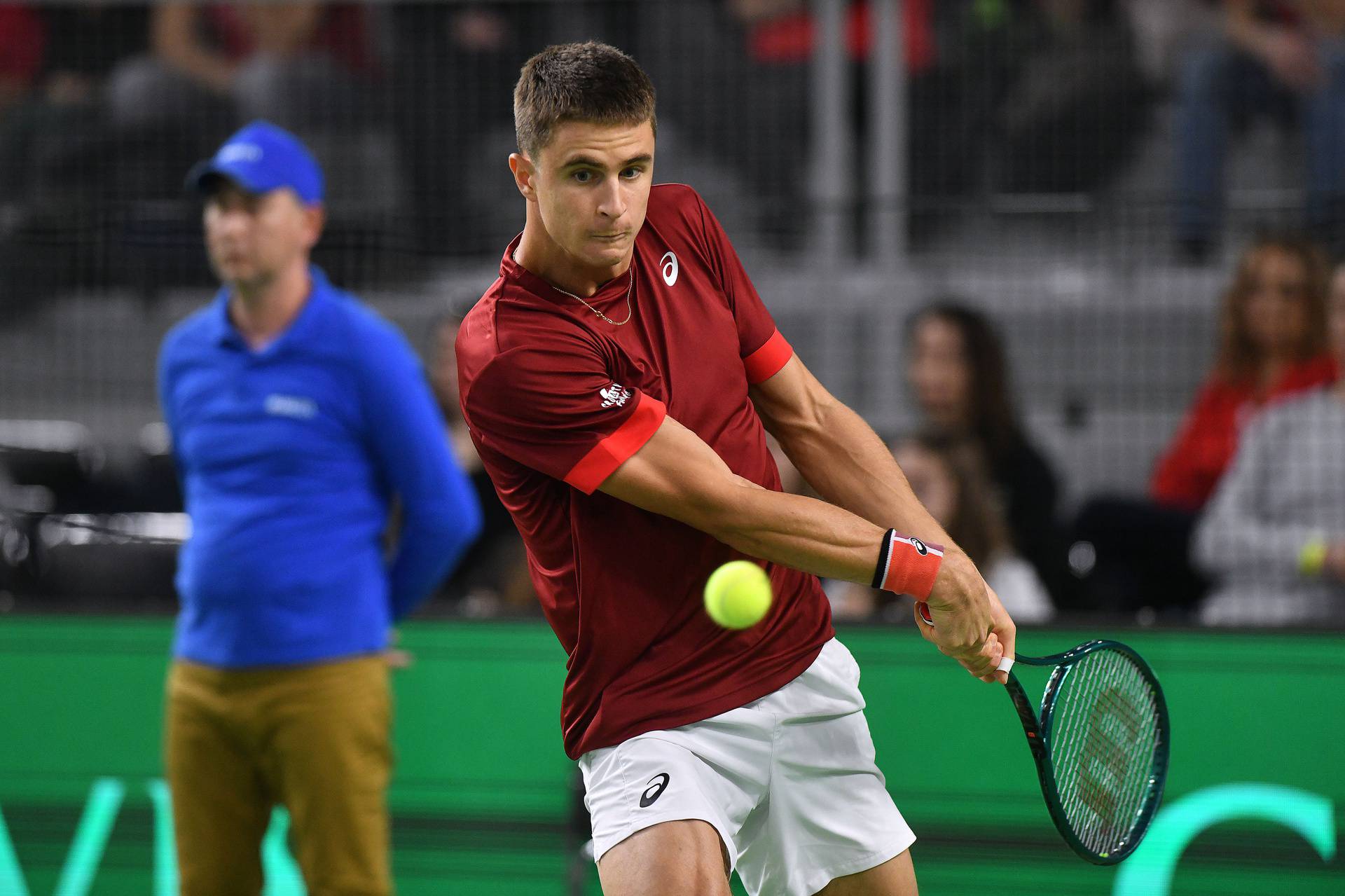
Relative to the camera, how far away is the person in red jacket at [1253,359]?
17.2 feet

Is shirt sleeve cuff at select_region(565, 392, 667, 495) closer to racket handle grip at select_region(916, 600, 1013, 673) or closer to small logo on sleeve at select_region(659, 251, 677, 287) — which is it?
small logo on sleeve at select_region(659, 251, 677, 287)

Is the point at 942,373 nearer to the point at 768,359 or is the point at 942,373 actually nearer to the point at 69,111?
the point at 768,359

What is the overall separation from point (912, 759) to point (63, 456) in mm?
3233

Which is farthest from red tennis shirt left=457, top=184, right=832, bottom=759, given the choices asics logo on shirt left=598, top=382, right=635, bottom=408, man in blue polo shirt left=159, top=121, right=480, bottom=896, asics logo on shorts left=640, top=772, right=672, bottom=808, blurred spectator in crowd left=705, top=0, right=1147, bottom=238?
blurred spectator in crowd left=705, top=0, right=1147, bottom=238

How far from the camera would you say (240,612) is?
4.40 metres

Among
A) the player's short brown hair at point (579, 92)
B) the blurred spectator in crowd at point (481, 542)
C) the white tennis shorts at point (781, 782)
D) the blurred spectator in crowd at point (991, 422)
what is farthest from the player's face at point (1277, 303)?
the player's short brown hair at point (579, 92)

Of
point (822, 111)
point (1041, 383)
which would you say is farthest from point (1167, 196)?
point (822, 111)

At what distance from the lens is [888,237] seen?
5.83m

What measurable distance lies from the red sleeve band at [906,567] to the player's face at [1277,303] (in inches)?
110

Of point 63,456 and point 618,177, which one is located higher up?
point 618,177

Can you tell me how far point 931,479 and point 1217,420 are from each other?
3.34 feet

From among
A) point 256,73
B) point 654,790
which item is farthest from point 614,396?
point 256,73

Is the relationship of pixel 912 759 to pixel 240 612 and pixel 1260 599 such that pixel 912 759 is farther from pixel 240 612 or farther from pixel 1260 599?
pixel 240 612

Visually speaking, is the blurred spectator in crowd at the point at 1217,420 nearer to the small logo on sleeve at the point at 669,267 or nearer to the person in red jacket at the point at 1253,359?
the person in red jacket at the point at 1253,359
